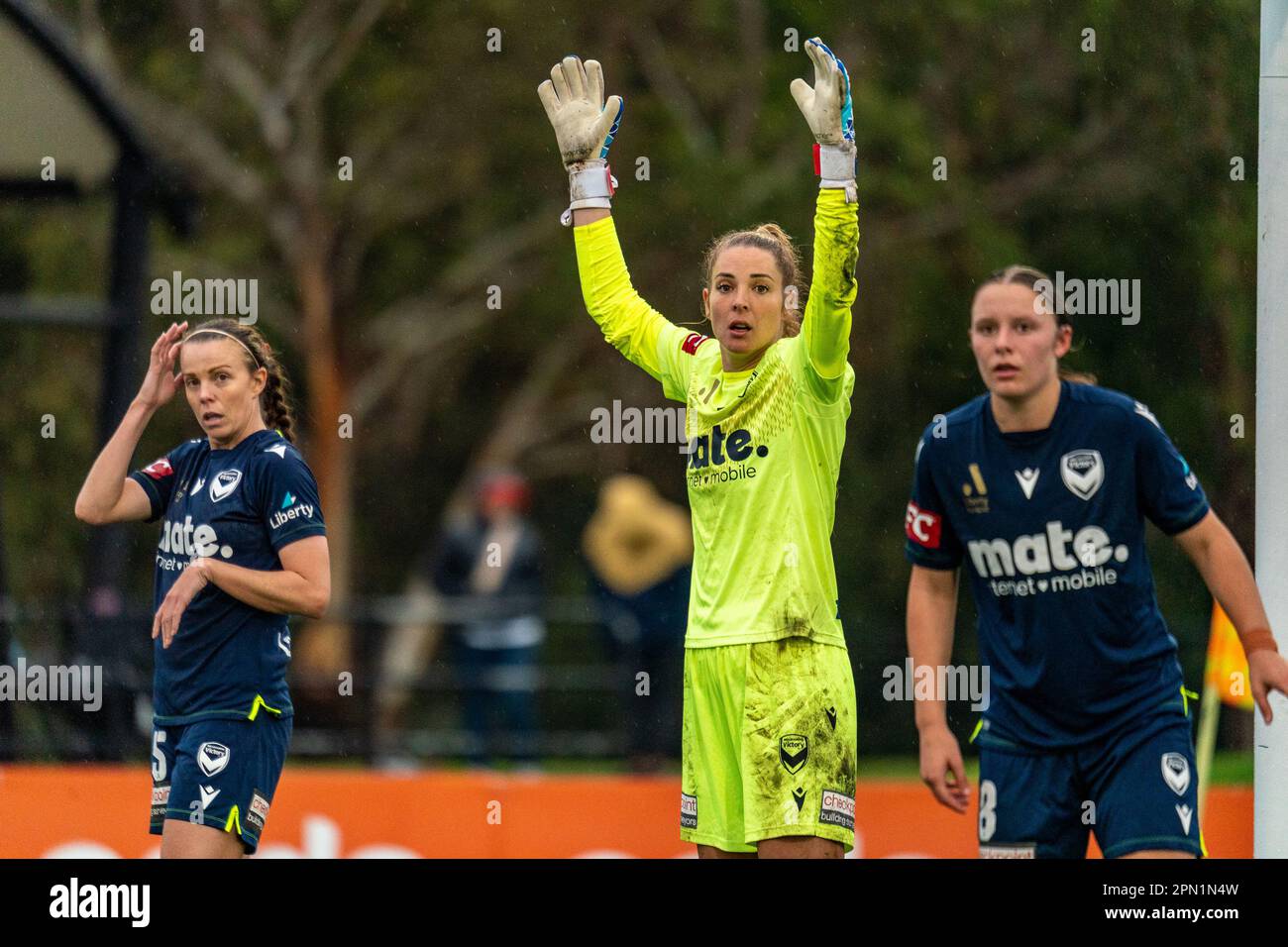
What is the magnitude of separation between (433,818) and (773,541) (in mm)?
4235

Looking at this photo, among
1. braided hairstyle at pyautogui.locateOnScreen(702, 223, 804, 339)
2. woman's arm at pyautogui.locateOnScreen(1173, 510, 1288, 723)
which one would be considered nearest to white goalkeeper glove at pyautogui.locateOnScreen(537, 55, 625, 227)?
braided hairstyle at pyautogui.locateOnScreen(702, 223, 804, 339)

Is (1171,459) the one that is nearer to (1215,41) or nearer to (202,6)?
(1215,41)

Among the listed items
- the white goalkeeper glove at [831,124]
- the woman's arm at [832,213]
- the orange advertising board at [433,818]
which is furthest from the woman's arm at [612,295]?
the orange advertising board at [433,818]

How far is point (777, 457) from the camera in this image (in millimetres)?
5496

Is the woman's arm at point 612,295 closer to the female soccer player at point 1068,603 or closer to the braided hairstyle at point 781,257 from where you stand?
the braided hairstyle at point 781,257

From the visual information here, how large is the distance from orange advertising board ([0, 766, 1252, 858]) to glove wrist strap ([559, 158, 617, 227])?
12.0 feet

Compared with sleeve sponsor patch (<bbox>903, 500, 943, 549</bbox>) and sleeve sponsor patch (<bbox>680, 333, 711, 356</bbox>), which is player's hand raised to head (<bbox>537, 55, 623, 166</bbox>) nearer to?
sleeve sponsor patch (<bbox>680, 333, 711, 356</bbox>)

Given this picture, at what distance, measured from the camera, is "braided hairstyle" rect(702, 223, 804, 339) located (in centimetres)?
562

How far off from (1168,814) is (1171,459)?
1.01 metres

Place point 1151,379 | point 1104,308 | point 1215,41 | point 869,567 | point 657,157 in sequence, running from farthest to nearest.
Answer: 1. point 657,157
2. point 869,567
3. point 1151,379
4. point 1215,41
5. point 1104,308

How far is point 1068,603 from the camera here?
537cm

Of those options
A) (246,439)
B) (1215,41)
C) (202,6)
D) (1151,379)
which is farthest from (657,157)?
(246,439)

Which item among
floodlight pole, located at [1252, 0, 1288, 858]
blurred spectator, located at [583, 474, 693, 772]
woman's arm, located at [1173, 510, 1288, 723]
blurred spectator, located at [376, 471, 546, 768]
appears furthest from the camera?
blurred spectator, located at [376, 471, 546, 768]

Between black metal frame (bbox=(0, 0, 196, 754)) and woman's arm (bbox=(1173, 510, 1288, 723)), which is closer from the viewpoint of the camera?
woman's arm (bbox=(1173, 510, 1288, 723))
